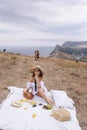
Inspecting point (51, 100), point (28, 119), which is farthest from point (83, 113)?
point (28, 119)

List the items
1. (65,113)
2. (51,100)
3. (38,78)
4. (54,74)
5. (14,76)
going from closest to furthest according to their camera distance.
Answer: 1. (65,113)
2. (51,100)
3. (38,78)
4. (14,76)
5. (54,74)

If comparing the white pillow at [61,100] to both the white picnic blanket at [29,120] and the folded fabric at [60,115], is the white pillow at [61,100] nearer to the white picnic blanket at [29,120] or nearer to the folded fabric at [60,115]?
the white picnic blanket at [29,120]

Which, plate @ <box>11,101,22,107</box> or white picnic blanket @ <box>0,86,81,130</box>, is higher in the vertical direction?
plate @ <box>11,101,22,107</box>

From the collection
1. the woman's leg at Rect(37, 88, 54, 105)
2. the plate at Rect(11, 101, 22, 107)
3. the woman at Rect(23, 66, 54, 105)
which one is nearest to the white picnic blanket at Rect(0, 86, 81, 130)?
the plate at Rect(11, 101, 22, 107)

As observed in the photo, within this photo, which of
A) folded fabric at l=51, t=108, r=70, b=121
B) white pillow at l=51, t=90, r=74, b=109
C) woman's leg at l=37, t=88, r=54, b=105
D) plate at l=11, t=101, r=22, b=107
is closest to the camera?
folded fabric at l=51, t=108, r=70, b=121

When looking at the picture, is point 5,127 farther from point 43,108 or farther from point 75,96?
point 75,96

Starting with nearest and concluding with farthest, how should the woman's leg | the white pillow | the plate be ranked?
1. the plate
2. the white pillow
3. the woman's leg

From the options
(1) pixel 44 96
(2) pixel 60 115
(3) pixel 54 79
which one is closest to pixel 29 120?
(2) pixel 60 115

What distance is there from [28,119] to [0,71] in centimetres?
706

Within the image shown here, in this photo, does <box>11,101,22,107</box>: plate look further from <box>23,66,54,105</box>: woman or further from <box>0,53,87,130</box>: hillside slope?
<box>0,53,87,130</box>: hillside slope

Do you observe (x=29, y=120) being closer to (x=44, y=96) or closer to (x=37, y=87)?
(x=44, y=96)

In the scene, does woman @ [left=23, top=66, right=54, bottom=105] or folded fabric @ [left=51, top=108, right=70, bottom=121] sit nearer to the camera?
folded fabric @ [left=51, top=108, right=70, bottom=121]

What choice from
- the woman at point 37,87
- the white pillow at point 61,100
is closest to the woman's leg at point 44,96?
the woman at point 37,87

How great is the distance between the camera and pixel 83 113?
7.71 metres
